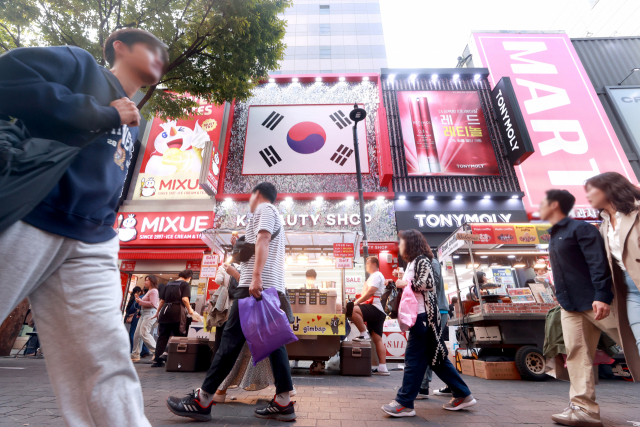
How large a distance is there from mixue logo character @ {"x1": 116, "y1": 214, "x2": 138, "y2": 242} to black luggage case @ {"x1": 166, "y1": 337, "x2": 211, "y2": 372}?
7.21 meters

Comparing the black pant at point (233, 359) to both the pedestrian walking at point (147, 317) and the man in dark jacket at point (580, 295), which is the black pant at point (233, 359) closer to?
the man in dark jacket at point (580, 295)

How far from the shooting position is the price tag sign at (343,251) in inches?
304

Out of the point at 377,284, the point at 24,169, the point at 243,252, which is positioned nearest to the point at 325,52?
the point at 377,284

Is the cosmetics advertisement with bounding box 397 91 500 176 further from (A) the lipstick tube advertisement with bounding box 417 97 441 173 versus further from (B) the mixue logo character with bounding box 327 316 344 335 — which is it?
(B) the mixue logo character with bounding box 327 316 344 335

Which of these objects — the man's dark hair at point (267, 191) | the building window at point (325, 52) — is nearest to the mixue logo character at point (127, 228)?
the man's dark hair at point (267, 191)

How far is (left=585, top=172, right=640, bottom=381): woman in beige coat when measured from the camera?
7.91ft

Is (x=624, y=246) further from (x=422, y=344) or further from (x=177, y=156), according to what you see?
(x=177, y=156)

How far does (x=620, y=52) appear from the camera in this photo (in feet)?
50.6

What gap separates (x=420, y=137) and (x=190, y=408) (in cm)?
1211

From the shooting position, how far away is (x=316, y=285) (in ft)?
29.1

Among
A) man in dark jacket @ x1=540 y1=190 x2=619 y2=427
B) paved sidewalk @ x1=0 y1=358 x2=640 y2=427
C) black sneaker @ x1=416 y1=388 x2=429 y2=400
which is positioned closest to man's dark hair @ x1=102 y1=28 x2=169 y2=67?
paved sidewalk @ x1=0 y1=358 x2=640 y2=427

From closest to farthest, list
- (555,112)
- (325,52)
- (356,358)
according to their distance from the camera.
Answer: (356,358)
(555,112)
(325,52)

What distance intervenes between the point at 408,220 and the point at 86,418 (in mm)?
11015

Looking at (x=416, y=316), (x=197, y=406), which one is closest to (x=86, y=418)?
(x=197, y=406)
